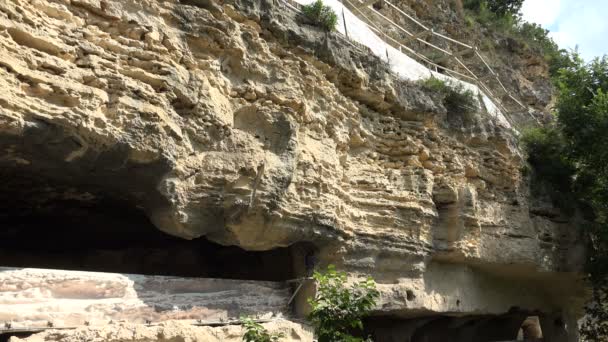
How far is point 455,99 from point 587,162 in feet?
9.71

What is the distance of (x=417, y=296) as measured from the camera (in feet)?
22.2

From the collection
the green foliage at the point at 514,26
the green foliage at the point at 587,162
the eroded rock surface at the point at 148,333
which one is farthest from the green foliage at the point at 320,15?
the green foliage at the point at 514,26

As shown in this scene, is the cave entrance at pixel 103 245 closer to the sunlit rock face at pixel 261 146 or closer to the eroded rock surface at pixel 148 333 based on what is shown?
the sunlit rock face at pixel 261 146

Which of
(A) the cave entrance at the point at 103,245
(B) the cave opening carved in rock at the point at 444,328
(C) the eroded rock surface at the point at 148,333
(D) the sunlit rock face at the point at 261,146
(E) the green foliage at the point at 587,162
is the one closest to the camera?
(C) the eroded rock surface at the point at 148,333

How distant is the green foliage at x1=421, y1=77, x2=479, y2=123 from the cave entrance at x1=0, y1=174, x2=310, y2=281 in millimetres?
3612

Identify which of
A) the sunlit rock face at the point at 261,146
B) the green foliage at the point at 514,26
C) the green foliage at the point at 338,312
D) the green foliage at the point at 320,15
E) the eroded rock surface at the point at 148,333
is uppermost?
the green foliage at the point at 514,26

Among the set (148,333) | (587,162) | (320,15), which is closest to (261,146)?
(148,333)

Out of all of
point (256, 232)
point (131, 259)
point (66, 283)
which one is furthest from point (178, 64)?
point (131, 259)

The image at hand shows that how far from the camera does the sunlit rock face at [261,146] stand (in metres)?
4.34

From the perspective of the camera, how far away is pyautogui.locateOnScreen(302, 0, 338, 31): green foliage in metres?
6.70

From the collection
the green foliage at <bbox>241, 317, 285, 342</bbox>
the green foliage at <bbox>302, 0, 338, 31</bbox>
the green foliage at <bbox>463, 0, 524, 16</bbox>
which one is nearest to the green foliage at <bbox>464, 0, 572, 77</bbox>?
the green foliage at <bbox>463, 0, 524, 16</bbox>

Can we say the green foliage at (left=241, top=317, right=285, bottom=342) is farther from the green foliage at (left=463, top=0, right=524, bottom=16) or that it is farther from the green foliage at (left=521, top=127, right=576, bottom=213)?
the green foliage at (left=463, top=0, right=524, bottom=16)

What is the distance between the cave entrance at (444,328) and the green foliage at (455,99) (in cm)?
315

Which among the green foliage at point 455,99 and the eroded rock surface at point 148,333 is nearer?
the eroded rock surface at point 148,333
